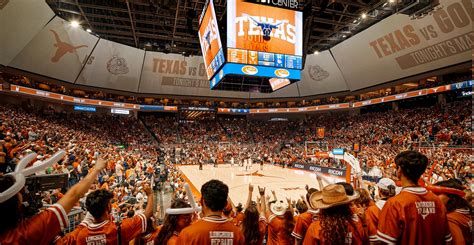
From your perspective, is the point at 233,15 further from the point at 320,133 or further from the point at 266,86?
the point at 320,133

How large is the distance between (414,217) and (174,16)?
17857 mm

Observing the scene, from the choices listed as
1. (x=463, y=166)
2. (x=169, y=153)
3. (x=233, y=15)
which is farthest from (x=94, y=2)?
(x=463, y=166)

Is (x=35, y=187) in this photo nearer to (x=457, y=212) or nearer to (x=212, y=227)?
(x=212, y=227)

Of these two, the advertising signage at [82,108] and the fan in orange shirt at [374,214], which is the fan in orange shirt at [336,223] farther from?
the advertising signage at [82,108]

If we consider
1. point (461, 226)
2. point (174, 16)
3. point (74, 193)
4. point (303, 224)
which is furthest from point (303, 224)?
point (174, 16)

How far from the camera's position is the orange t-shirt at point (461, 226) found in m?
2.24

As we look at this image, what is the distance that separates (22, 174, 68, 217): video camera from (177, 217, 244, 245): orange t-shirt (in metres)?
1.17

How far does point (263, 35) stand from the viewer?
985 cm

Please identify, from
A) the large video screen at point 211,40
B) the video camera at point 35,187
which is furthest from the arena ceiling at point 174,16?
the video camera at point 35,187

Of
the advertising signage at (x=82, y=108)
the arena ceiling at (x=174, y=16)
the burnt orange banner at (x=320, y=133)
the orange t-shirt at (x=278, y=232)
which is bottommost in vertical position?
the orange t-shirt at (x=278, y=232)

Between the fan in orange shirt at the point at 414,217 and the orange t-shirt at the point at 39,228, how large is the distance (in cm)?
241

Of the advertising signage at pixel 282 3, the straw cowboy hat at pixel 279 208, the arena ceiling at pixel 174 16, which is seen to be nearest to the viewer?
the straw cowboy hat at pixel 279 208

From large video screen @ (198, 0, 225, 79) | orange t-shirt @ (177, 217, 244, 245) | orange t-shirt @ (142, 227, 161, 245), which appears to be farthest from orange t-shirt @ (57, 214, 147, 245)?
large video screen @ (198, 0, 225, 79)

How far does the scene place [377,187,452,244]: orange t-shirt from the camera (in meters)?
2.05
